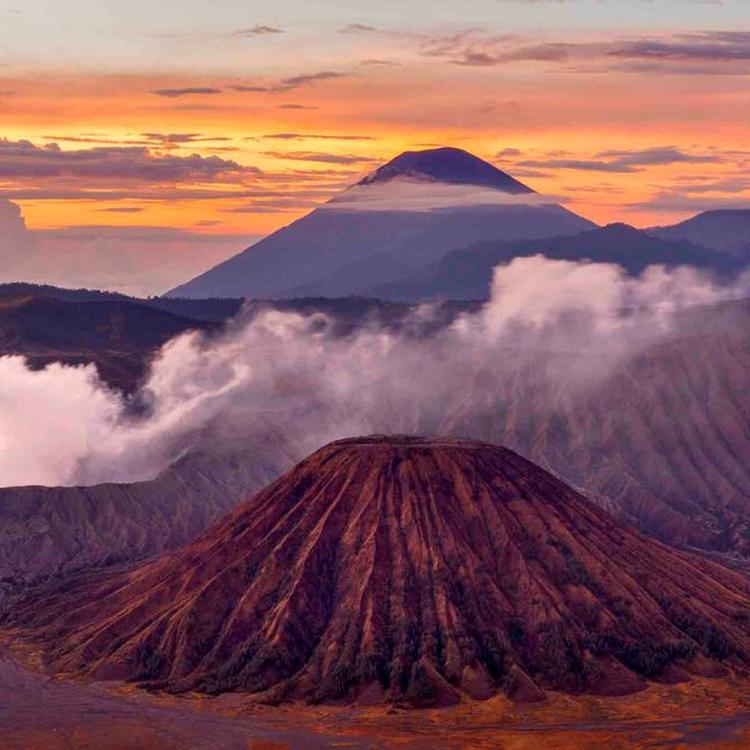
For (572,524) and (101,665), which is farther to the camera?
(572,524)

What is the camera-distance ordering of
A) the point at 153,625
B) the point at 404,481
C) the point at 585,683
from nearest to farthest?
1. the point at 585,683
2. the point at 153,625
3. the point at 404,481

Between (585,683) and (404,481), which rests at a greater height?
(404,481)

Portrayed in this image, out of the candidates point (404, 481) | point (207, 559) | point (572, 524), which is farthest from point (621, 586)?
point (207, 559)

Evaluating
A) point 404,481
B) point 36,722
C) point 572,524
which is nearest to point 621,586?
point 572,524

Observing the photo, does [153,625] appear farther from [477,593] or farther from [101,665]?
[477,593]

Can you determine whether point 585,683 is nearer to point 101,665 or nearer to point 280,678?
point 280,678

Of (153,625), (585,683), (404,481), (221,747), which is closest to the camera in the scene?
(221,747)
